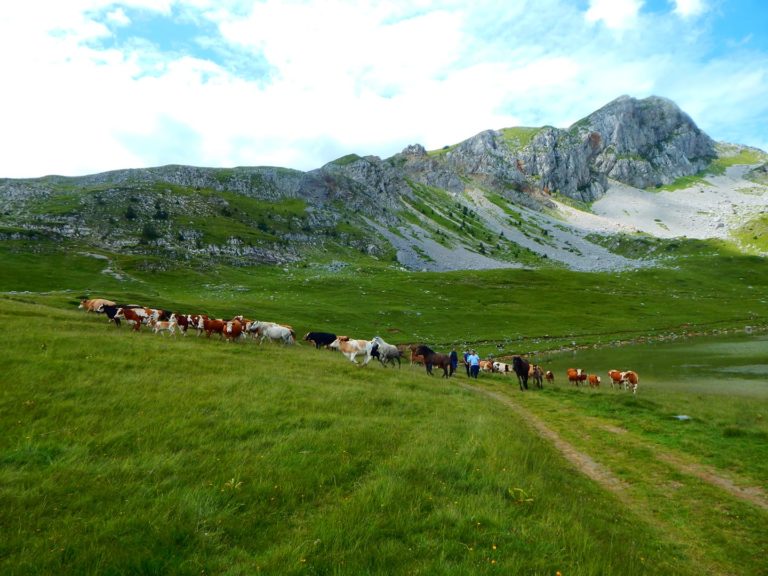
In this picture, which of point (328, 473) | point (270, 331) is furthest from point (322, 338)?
point (328, 473)

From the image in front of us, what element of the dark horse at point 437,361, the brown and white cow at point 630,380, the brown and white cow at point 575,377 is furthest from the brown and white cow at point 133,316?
the brown and white cow at point 630,380

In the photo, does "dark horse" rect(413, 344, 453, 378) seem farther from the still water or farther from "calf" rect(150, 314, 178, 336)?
"calf" rect(150, 314, 178, 336)

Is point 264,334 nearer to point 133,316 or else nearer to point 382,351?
point 133,316

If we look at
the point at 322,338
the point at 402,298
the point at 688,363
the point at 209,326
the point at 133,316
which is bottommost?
the point at 688,363

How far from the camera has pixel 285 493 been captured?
8500 millimetres

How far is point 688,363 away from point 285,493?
188 feet

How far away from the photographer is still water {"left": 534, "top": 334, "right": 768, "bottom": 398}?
3912cm

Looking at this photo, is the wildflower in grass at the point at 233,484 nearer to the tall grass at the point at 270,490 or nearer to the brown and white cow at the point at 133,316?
the tall grass at the point at 270,490

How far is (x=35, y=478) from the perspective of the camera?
26.7ft

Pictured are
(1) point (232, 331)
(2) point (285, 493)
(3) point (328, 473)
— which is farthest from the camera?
(1) point (232, 331)

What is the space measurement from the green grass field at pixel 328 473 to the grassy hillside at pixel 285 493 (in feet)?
0.14

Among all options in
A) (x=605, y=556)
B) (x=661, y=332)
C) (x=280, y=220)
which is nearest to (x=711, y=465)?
(x=605, y=556)

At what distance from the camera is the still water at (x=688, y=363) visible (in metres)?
39.1

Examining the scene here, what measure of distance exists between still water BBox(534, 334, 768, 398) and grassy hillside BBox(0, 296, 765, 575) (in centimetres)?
2890
